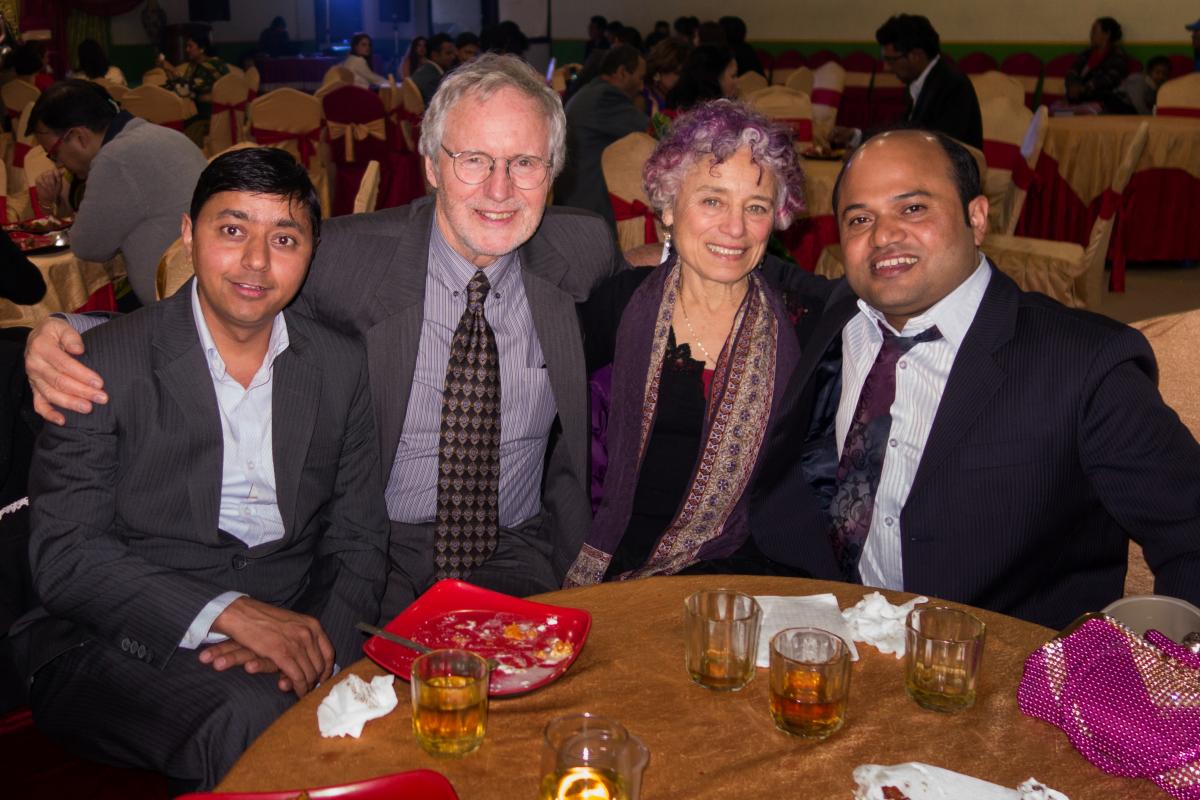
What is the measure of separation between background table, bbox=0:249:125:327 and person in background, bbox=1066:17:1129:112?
8.28m

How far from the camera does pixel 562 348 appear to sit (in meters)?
2.26

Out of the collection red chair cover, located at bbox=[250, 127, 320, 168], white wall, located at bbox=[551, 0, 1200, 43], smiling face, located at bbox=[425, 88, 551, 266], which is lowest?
red chair cover, located at bbox=[250, 127, 320, 168]

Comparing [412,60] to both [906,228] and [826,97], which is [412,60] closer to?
[826,97]

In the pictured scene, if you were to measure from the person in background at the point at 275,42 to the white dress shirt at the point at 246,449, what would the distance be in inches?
697

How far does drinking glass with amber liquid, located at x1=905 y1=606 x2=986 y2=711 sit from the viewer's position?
4.25 ft

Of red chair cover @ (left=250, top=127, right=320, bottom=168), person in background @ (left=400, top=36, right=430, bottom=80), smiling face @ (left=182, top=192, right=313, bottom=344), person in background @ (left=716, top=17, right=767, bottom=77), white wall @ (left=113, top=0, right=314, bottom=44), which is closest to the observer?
smiling face @ (left=182, top=192, right=313, bottom=344)

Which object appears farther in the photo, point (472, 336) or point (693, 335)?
point (693, 335)

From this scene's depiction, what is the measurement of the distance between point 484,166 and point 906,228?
83 cm

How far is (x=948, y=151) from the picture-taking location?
2018 mm

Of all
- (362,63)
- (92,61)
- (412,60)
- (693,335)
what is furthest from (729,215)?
(412,60)

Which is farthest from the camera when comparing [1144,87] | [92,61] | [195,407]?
[92,61]

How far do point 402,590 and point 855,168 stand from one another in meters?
1.24

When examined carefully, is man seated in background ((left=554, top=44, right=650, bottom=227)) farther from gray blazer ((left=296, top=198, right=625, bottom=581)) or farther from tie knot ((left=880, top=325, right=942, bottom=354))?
tie knot ((left=880, top=325, right=942, bottom=354))

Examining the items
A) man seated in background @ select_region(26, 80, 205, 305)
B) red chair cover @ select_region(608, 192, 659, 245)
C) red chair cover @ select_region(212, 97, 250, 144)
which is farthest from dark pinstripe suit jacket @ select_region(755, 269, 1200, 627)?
red chair cover @ select_region(212, 97, 250, 144)
